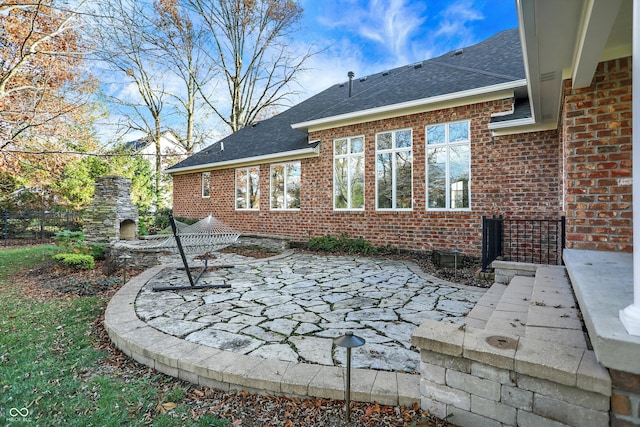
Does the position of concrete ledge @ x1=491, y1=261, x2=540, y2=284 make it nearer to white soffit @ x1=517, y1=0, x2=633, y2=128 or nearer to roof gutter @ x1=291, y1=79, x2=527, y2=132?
white soffit @ x1=517, y1=0, x2=633, y2=128

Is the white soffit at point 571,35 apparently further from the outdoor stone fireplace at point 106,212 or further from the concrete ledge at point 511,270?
the outdoor stone fireplace at point 106,212

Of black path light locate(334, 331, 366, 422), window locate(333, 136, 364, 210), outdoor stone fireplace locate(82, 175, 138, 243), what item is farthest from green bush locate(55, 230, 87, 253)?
black path light locate(334, 331, 366, 422)

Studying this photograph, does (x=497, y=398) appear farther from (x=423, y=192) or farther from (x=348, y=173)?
(x=348, y=173)

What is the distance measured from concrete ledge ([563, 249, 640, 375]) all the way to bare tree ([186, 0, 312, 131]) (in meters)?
18.5

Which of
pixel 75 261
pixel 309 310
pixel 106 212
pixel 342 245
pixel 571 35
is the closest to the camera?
pixel 571 35

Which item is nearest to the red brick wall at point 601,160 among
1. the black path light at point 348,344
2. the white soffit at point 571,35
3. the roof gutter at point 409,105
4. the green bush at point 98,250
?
the white soffit at point 571,35

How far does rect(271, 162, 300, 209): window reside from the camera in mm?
10000

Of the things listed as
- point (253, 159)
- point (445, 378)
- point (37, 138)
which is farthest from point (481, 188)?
point (37, 138)

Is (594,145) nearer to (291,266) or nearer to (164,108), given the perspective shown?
(291,266)

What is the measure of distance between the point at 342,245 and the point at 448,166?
10.6ft

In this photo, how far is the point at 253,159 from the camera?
34.8 ft

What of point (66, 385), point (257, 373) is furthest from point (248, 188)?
point (257, 373)

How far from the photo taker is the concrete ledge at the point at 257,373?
6.55ft

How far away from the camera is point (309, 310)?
147 inches
